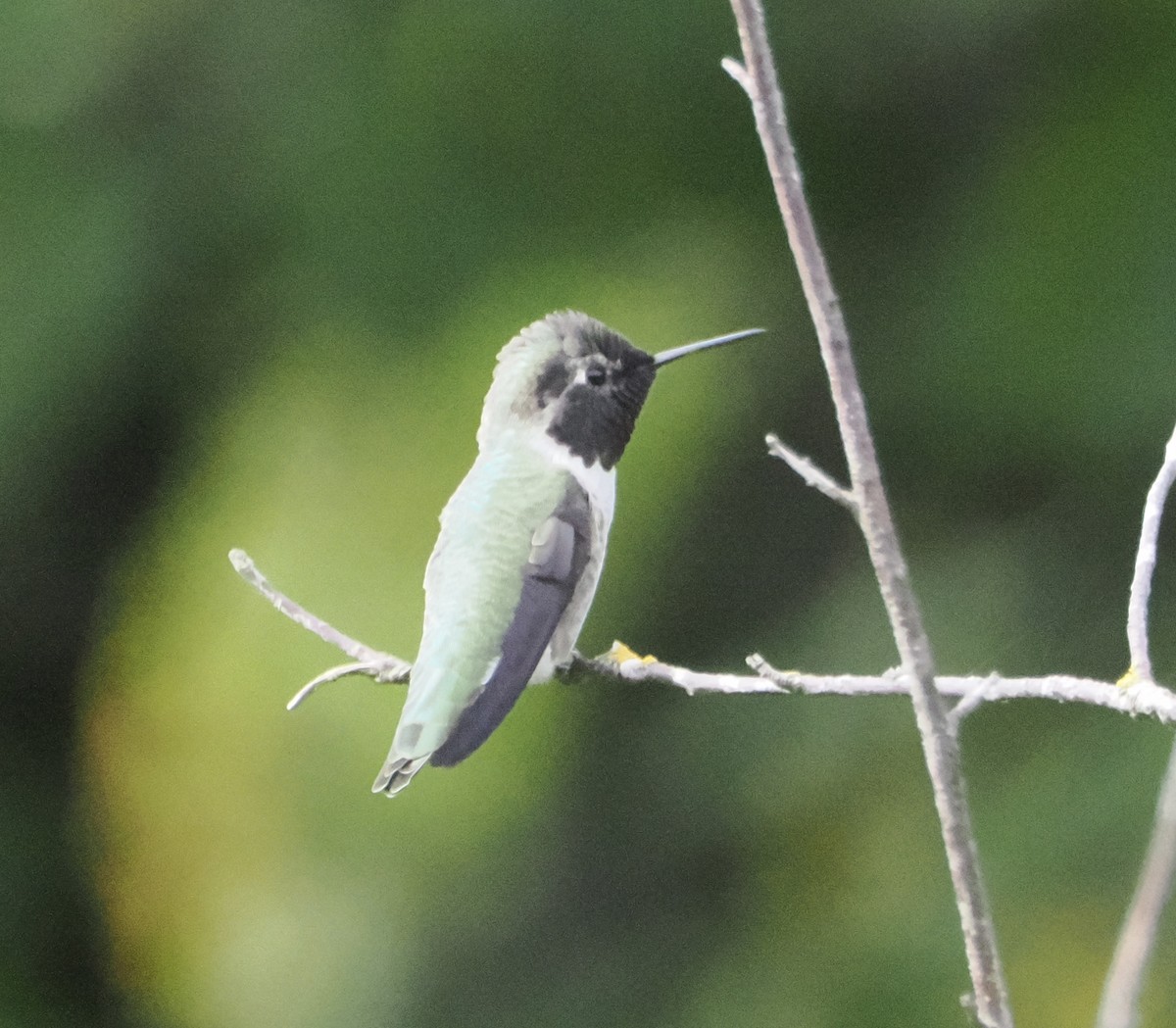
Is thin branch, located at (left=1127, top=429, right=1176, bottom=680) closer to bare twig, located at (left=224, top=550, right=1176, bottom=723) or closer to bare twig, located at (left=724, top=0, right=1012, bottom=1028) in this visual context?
bare twig, located at (left=224, top=550, right=1176, bottom=723)

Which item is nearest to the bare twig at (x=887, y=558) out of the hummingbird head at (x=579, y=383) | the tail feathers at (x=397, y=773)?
the tail feathers at (x=397, y=773)

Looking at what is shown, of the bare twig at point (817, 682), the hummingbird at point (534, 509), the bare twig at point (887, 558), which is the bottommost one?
the bare twig at point (887, 558)

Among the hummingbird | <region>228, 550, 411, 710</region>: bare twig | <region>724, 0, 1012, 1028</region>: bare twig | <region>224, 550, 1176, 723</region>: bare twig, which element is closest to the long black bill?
the hummingbird

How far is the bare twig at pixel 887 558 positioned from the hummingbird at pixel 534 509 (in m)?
0.96

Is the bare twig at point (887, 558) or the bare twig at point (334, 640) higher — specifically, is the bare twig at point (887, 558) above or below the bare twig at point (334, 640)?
below

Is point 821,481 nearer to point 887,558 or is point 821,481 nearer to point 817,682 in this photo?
point 887,558

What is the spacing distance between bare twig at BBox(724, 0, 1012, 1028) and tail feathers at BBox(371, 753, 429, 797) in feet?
2.46

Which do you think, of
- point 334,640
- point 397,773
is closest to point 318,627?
point 334,640

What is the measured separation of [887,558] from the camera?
98 centimetres

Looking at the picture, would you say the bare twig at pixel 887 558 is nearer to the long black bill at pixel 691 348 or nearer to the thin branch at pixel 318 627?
the long black bill at pixel 691 348

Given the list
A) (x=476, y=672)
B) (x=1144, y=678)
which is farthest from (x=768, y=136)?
(x=476, y=672)

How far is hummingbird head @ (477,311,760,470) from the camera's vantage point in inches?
87.7

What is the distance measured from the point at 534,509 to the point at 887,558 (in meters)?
1.28

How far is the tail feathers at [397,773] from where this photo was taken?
5.42 ft
